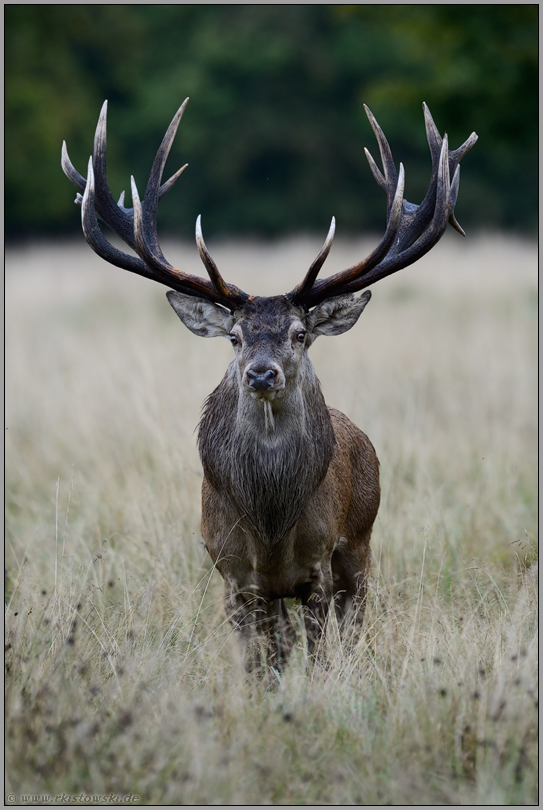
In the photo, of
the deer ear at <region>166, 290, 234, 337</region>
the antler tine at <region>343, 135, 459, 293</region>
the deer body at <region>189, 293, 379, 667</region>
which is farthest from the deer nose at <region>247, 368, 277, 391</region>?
the antler tine at <region>343, 135, 459, 293</region>

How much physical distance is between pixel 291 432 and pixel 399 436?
3239mm

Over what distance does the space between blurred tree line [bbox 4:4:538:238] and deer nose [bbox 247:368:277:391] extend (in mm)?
24366

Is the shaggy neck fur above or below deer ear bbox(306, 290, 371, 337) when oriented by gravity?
below

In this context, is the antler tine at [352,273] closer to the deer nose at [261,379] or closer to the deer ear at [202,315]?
the deer ear at [202,315]

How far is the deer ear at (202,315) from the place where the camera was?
4.18 meters

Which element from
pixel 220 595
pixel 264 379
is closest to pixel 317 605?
pixel 220 595

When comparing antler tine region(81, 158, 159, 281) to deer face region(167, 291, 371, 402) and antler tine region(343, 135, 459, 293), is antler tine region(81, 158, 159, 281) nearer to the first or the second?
deer face region(167, 291, 371, 402)

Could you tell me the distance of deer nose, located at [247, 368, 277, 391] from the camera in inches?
142

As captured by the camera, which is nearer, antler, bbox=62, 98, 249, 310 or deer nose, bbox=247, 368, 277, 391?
deer nose, bbox=247, 368, 277, 391

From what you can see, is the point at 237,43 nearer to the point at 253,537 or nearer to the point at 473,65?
the point at 473,65

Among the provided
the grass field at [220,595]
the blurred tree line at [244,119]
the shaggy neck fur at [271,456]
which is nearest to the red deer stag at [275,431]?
the shaggy neck fur at [271,456]

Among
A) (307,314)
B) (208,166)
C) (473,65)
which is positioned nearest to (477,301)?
(473,65)

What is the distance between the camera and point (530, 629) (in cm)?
393

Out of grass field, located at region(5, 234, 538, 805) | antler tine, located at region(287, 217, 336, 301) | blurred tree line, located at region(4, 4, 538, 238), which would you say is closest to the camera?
grass field, located at region(5, 234, 538, 805)
